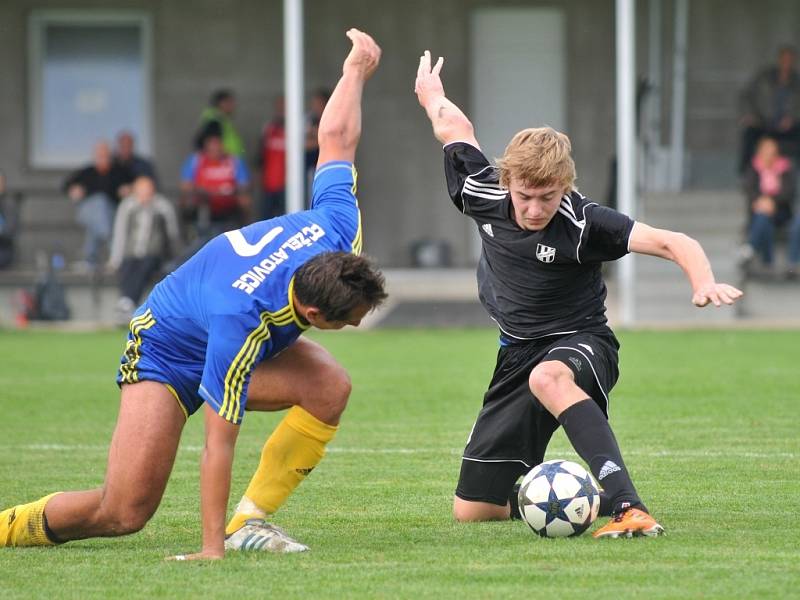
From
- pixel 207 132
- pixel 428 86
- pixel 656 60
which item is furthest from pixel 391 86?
pixel 428 86

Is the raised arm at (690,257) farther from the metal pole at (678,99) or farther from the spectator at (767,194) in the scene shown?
the metal pole at (678,99)

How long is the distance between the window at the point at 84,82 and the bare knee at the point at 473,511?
17.1m

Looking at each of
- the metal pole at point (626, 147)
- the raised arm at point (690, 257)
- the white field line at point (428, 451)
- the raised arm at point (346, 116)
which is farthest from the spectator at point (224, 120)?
the raised arm at point (690, 257)

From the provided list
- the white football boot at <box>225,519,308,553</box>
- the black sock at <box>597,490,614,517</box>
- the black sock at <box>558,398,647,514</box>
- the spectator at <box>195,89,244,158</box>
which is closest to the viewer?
the white football boot at <box>225,519,308,553</box>

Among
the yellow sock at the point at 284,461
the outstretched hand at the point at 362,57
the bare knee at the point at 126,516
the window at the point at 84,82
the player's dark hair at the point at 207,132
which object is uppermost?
the window at the point at 84,82

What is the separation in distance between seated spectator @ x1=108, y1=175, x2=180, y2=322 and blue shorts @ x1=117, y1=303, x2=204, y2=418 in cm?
1261

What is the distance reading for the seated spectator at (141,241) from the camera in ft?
60.4

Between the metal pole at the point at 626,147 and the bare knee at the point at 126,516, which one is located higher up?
the metal pole at the point at 626,147

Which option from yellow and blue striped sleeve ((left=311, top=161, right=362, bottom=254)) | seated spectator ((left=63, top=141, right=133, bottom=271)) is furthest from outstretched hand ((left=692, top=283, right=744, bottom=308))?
seated spectator ((left=63, top=141, right=133, bottom=271))

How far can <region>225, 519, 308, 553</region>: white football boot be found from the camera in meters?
5.68

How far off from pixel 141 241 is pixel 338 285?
13.7m

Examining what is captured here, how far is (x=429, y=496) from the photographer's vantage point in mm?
7125

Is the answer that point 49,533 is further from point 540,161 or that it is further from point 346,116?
point 540,161

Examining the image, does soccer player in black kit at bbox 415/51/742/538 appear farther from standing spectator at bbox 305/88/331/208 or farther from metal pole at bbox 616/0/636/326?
standing spectator at bbox 305/88/331/208
